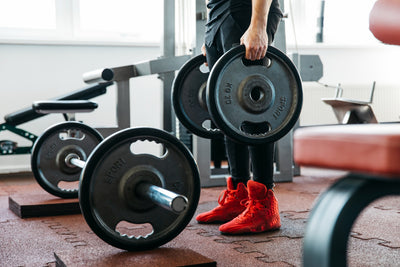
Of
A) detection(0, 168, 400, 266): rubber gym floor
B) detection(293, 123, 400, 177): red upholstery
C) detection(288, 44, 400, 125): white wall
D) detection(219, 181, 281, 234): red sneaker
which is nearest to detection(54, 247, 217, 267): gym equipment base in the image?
detection(0, 168, 400, 266): rubber gym floor

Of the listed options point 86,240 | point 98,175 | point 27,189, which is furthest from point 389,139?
point 27,189

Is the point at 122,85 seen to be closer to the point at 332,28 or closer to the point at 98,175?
the point at 98,175

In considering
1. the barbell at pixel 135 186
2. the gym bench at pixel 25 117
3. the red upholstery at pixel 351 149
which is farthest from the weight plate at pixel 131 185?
the gym bench at pixel 25 117

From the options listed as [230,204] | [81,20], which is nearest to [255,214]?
[230,204]

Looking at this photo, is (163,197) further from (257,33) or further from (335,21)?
(335,21)

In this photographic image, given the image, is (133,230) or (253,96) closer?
(253,96)

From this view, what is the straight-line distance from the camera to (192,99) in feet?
6.98

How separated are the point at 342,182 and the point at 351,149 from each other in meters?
0.08

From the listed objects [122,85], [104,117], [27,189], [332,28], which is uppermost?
[332,28]

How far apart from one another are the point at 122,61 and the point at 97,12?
493mm

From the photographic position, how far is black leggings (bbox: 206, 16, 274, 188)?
6.23 feet

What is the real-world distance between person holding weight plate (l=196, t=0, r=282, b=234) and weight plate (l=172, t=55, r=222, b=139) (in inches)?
3.2

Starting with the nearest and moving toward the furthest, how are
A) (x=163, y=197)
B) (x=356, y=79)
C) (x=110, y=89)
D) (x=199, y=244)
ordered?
(x=163, y=197) → (x=199, y=244) → (x=110, y=89) → (x=356, y=79)

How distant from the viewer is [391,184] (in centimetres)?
76
